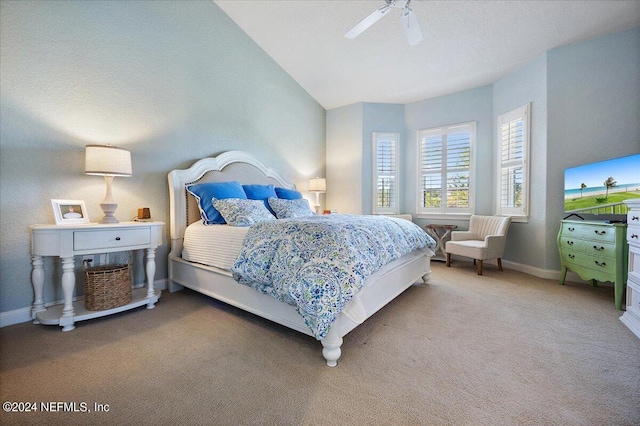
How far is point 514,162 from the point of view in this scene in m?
3.96

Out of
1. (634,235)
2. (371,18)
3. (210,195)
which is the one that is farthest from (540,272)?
(210,195)

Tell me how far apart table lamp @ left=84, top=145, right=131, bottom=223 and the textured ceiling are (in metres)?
2.42

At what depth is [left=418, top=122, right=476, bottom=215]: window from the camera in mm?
4551

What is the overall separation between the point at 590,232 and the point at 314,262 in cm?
298

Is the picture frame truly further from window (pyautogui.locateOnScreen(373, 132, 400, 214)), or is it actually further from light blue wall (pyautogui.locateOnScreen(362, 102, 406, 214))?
window (pyautogui.locateOnScreen(373, 132, 400, 214))

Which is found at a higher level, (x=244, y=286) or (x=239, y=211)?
(x=239, y=211)

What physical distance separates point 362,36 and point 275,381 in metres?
3.88

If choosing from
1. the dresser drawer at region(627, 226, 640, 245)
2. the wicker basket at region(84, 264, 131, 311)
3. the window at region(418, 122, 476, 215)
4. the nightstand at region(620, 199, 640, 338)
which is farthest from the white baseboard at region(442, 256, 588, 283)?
the wicker basket at region(84, 264, 131, 311)

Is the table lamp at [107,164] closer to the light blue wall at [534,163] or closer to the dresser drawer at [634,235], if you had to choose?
the dresser drawer at [634,235]

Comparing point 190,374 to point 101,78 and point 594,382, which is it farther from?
point 101,78

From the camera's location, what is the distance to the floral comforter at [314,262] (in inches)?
59.9

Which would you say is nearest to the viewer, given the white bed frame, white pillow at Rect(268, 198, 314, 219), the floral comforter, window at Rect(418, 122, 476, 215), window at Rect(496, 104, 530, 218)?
the floral comforter

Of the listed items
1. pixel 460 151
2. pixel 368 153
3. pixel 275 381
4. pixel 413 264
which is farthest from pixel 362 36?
pixel 275 381

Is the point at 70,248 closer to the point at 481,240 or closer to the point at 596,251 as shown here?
the point at 596,251
